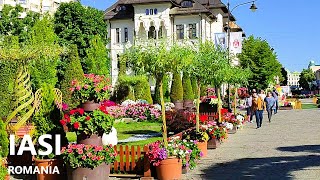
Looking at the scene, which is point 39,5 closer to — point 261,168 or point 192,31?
point 192,31

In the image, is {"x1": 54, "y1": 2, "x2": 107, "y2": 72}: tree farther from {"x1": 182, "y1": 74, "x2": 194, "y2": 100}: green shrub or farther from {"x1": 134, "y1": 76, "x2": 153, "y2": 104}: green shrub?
{"x1": 182, "y1": 74, "x2": 194, "y2": 100}: green shrub

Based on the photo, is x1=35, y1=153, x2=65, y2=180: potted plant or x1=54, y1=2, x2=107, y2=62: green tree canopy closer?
x1=35, y1=153, x2=65, y2=180: potted plant

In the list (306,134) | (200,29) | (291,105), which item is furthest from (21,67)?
(200,29)

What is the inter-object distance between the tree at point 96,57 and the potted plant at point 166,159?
1559 inches

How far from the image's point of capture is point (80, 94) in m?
11.4

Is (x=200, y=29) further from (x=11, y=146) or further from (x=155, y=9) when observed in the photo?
(x=11, y=146)

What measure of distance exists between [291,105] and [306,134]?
26205 mm

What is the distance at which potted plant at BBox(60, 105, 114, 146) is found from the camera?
1113cm

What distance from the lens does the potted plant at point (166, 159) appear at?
12.0 metres

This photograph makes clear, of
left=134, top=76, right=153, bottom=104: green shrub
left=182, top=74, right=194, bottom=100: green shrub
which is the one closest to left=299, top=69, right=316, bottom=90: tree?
left=182, top=74, right=194, bottom=100: green shrub

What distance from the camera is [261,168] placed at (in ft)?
44.5

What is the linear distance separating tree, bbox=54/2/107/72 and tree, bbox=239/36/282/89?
26403 millimetres

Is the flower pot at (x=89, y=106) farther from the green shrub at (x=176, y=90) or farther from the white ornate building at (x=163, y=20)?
the white ornate building at (x=163, y=20)

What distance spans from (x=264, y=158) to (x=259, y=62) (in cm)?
6319
